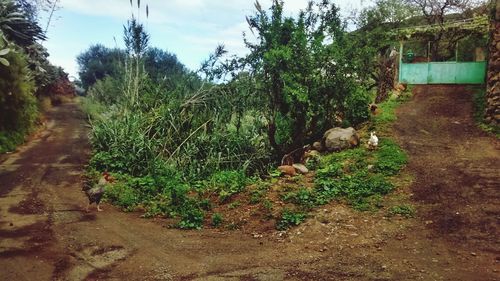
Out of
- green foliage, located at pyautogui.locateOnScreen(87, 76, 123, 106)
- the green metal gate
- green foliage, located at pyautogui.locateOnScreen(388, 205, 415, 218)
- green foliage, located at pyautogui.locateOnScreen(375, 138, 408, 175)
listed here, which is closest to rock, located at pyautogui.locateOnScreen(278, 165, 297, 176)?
green foliage, located at pyautogui.locateOnScreen(375, 138, 408, 175)

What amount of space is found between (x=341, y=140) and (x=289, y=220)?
3.87 m

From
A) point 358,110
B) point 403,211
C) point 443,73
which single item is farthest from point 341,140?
point 443,73

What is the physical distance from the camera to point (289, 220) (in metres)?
6.21

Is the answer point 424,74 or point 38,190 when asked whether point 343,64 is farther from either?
point 424,74

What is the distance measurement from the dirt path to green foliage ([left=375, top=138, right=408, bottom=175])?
280 mm

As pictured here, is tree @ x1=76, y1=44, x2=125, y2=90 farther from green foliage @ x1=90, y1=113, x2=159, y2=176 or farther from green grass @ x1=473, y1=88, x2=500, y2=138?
green grass @ x1=473, y1=88, x2=500, y2=138

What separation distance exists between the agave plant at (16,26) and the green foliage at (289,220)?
38.5 ft

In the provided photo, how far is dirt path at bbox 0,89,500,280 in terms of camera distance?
15.1 ft

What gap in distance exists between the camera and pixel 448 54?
20.0 metres

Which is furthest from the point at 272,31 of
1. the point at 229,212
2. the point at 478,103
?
the point at 478,103

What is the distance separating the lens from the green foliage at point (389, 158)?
8.07 metres

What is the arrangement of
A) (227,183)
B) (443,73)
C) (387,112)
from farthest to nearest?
(443,73)
(387,112)
(227,183)

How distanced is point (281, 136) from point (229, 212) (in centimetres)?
323

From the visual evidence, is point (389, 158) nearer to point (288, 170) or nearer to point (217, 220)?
point (288, 170)
